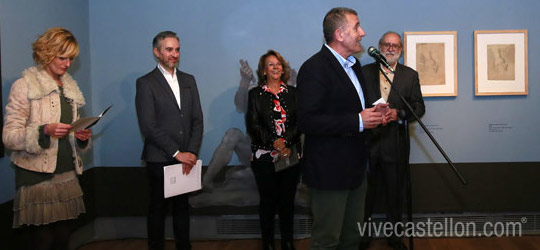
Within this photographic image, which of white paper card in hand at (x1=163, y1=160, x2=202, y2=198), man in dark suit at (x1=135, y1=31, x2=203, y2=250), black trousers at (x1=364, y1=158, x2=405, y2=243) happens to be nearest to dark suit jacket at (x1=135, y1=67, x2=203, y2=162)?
man in dark suit at (x1=135, y1=31, x2=203, y2=250)

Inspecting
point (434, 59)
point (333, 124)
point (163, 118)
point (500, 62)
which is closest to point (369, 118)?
point (333, 124)

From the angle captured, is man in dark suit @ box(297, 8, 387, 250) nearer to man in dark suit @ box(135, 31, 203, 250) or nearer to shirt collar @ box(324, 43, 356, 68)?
shirt collar @ box(324, 43, 356, 68)

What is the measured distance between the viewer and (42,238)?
2.49 meters

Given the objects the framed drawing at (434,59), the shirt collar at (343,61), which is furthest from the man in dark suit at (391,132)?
the shirt collar at (343,61)

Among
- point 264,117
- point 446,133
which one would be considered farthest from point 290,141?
point 446,133

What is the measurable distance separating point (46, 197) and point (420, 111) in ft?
8.93

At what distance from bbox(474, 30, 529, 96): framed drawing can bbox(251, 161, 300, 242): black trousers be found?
203 centimetres

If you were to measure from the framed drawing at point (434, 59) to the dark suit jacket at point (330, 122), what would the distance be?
6.70ft

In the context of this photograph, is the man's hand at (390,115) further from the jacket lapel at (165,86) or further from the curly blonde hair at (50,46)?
the curly blonde hair at (50,46)

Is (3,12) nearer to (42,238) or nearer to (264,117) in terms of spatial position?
(42,238)

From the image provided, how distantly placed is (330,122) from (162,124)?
1.53 meters

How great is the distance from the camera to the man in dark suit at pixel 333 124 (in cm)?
215

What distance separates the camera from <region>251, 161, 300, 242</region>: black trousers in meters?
3.35

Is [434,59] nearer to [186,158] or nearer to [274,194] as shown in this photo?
[274,194]
